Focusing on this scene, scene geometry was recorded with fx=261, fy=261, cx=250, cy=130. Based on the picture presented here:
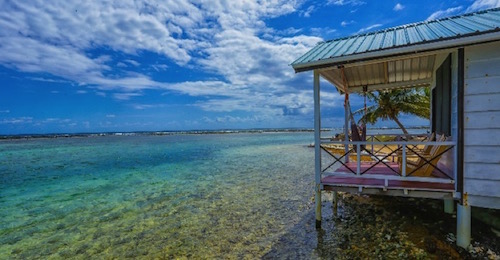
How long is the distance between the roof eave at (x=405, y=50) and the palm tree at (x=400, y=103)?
57.9ft

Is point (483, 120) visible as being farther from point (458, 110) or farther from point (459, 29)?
point (459, 29)

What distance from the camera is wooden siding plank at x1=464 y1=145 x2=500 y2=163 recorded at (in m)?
4.69

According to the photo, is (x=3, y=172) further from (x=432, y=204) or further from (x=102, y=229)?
(x=432, y=204)

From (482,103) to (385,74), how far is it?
3692 mm

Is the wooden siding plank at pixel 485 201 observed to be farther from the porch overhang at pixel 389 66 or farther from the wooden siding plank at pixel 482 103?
the porch overhang at pixel 389 66

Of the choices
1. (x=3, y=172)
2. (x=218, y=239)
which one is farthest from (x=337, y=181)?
(x=3, y=172)

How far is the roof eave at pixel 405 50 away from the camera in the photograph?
4473 mm

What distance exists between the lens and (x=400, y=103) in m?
22.5

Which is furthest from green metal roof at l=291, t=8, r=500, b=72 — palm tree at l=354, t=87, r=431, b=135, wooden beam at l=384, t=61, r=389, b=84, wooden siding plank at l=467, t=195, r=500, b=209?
palm tree at l=354, t=87, r=431, b=135

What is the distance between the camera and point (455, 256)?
16.0 feet

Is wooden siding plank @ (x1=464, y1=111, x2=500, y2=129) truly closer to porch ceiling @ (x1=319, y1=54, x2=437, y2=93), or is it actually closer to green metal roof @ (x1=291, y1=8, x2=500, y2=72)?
green metal roof @ (x1=291, y1=8, x2=500, y2=72)

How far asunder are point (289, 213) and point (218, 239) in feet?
8.68

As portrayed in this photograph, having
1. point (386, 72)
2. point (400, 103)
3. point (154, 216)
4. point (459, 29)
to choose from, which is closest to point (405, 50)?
point (459, 29)

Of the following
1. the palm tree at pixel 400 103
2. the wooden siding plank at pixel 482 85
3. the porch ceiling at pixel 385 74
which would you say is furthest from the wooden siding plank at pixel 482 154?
the palm tree at pixel 400 103
